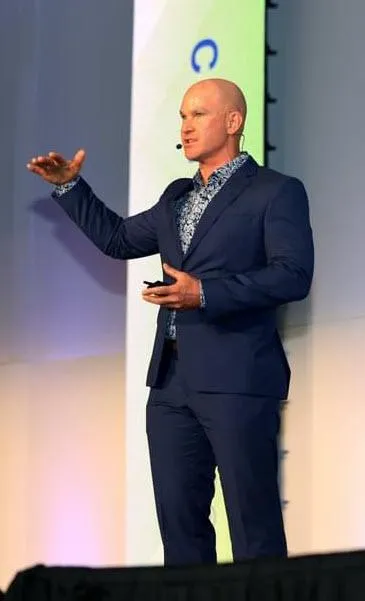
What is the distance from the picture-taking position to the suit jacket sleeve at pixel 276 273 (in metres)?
1.65

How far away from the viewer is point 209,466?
1.80 metres

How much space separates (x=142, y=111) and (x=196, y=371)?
A: 898mm

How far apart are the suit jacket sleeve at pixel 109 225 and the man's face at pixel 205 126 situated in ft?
0.63

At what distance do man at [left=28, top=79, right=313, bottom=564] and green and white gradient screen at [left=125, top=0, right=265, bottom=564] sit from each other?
0.42 metres

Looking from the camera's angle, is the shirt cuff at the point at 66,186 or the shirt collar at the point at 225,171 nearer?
the shirt collar at the point at 225,171

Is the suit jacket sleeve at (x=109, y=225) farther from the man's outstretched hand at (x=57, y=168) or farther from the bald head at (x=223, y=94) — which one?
the bald head at (x=223, y=94)

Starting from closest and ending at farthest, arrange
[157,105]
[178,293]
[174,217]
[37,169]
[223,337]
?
[178,293]
[223,337]
[174,217]
[37,169]
[157,105]

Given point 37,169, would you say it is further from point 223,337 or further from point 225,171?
point 223,337

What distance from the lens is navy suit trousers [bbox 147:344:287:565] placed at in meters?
1.71

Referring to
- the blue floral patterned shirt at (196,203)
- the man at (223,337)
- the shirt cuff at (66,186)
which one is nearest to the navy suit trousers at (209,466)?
the man at (223,337)

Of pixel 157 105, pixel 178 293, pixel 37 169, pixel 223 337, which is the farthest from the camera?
pixel 157 105

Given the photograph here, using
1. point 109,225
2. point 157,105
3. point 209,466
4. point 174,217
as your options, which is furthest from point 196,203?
point 157,105

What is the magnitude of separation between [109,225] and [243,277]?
1.50 feet

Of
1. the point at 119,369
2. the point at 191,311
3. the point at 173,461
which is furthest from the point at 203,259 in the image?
the point at 119,369
